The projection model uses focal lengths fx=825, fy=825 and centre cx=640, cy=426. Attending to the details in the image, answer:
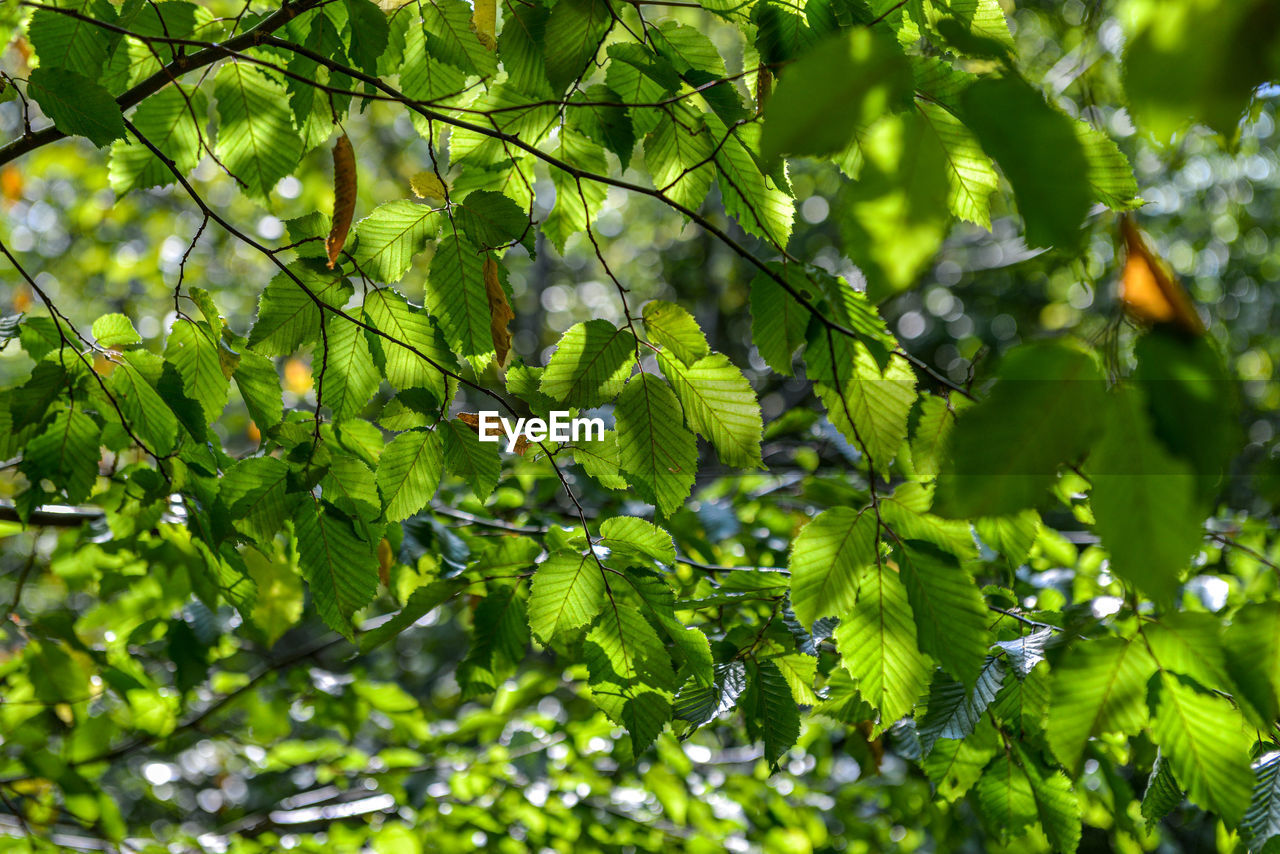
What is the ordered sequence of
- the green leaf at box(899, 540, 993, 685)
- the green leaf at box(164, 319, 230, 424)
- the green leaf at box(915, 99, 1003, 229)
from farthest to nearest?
the green leaf at box(164, 319, 230, 424), the green leaf at box(915, 99, 1003, 229), the green leaf at box(899, 540, 993, 685)

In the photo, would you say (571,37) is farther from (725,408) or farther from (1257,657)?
(1257,657)

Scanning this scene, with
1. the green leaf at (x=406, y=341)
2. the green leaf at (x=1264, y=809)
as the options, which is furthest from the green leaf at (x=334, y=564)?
the green leaf at (x=1264, y=809)

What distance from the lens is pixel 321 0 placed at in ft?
3.33

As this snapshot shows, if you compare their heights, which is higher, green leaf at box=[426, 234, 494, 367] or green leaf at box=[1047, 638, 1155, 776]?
green leaf at box=[426, 234, 494, 367]

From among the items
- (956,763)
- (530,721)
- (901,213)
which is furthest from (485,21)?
(530,721)

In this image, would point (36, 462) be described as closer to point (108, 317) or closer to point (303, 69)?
point (108, 317)

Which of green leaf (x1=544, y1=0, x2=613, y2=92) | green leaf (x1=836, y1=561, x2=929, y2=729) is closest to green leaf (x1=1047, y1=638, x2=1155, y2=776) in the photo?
green leaf (x1=836, y1=561, x2=929, y2=729)

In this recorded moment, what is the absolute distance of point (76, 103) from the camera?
3.05ft

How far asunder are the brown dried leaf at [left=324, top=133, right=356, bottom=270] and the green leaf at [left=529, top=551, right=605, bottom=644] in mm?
441

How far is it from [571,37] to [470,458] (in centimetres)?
50

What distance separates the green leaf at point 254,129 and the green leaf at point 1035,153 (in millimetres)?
1052

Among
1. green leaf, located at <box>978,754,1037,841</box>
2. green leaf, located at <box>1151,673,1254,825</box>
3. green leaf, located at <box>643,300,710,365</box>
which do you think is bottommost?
green leaf, located at <box>978,754,1037,841</box>

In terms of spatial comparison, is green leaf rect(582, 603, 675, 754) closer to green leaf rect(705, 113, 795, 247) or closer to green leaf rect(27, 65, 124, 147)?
green leaf rect(705, 113, 795, 247)

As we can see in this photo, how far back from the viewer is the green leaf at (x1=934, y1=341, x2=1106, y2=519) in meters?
0.39
